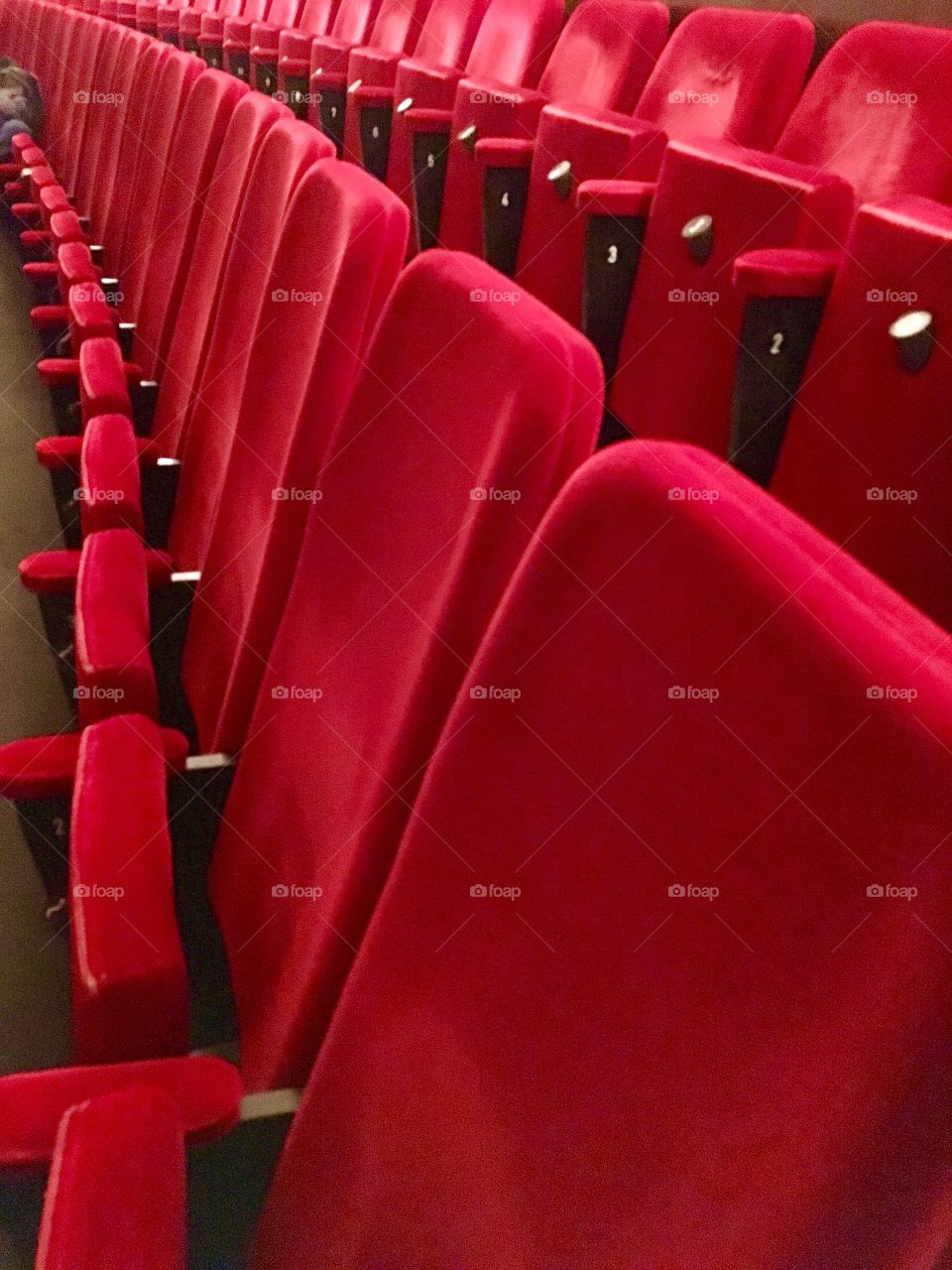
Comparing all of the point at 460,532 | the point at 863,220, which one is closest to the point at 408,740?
the point at 460,532

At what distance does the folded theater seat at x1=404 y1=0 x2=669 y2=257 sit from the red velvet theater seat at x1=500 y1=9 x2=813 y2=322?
31 mm

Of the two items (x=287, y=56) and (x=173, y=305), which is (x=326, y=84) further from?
(x=173, y=305)

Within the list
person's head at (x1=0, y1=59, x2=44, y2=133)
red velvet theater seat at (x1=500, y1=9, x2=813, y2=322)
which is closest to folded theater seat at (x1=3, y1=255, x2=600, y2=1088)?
red velvet theater seat at (x1=500, y1=9, x2=813, y2=322)

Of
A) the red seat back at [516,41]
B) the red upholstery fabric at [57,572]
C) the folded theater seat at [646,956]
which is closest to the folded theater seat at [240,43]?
the red seat back at [516,41]

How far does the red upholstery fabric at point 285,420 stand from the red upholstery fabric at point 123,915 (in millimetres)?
46

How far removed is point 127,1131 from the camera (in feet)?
0.53

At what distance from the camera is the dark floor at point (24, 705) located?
336mm

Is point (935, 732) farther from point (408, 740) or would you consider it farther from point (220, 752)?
point (220, 752)

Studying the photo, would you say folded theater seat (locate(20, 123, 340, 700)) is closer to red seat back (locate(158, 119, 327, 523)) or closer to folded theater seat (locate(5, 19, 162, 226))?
red seat back (locate(158, 119, 327, 523))

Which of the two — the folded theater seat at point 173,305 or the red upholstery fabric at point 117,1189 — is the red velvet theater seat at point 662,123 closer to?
the folded theater seat at point 173,305

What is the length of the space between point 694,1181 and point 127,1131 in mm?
88

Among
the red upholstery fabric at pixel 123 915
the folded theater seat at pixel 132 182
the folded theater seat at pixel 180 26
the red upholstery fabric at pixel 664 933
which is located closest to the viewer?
the red upholstery fabric at pixel 664 933

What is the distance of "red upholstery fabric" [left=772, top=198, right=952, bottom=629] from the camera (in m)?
0.26

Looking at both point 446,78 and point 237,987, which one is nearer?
point 237,987
